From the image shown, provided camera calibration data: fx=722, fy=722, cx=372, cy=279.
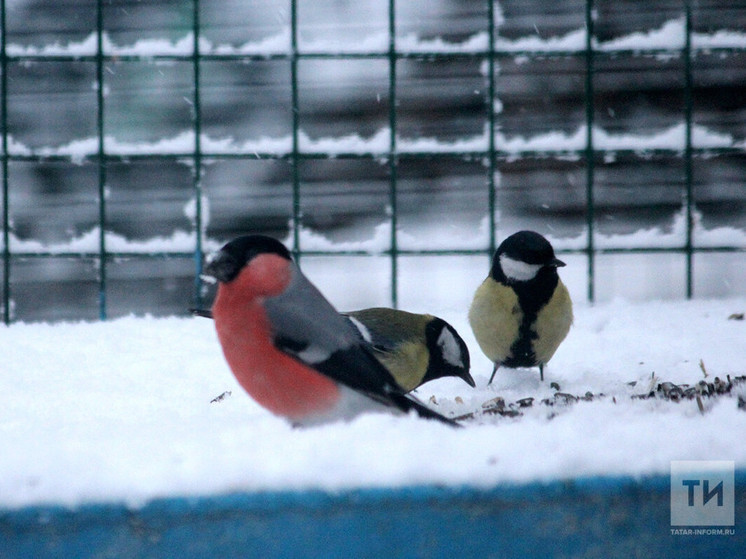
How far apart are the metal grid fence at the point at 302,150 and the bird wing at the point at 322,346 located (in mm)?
2144

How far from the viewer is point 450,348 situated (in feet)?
7.29

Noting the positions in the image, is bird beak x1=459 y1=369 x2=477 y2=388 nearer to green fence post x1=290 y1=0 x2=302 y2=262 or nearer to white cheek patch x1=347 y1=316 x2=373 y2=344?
white cheek patch x1=347 y1=316 x2=373 y2=344

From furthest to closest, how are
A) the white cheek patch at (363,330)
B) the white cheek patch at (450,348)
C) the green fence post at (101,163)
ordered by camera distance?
the green fence post at (101,163)
the white cheek patch at (450,348)
the white cheek patch at (363,330)

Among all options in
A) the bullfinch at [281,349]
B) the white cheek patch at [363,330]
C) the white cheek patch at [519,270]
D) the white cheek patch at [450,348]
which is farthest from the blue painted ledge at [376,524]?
the white cheek patch at [519,270]

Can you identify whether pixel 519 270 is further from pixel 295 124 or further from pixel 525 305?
pixel 295 124

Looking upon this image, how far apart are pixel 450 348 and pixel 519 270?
Answer: 0.35m

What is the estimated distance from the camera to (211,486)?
121 centimetres

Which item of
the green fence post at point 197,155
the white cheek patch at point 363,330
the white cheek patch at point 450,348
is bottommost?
the white cheek patch at point 450,348

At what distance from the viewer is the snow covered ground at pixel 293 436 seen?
122 cm

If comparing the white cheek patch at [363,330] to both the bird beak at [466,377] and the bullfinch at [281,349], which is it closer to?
the bird beak at [466,377]

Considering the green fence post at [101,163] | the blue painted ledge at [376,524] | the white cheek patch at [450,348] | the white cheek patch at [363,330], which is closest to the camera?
the blue painted ledge at [376,524]

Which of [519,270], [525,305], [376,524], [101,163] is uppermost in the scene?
[101,163]

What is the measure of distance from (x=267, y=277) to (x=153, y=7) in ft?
8.87

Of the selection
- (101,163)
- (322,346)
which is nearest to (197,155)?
(101,163)
